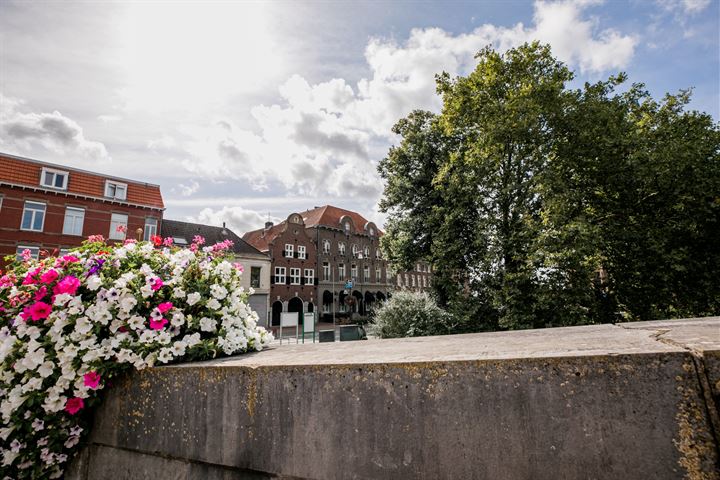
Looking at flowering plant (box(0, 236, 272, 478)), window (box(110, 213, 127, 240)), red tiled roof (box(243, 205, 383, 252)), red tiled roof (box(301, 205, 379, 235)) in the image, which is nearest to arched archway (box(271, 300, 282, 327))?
red tiled roof (box(243, 205, 383, 252))

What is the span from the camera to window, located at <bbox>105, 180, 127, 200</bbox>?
1148 inches

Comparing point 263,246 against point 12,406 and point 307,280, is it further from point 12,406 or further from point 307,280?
point 12,406

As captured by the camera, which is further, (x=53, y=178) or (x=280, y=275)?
(x=280, y=275)

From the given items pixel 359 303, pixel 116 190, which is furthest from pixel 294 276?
pixel 116 190

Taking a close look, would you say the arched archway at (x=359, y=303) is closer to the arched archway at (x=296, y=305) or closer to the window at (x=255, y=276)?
Answer: the arched archway at (x=296, y=305)

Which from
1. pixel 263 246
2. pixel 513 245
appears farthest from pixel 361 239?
pixel 513 245

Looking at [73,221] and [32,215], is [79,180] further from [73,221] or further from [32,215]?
[32,215]

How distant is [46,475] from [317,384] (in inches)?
85.5

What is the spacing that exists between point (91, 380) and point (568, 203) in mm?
15925

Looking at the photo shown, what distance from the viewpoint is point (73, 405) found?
7.20ft

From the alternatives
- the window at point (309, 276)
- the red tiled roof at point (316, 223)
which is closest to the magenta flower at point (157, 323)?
the red tiled roof at point (316, 223)

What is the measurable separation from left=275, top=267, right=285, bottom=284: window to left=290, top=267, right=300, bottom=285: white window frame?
1171 millimetres

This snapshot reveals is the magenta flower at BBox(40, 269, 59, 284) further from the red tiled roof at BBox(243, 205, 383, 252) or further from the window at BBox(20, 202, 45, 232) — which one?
the red tiled roof at BBox(243, 205, 383, 252)

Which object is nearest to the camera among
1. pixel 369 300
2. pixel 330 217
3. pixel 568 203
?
pixel 568 203
